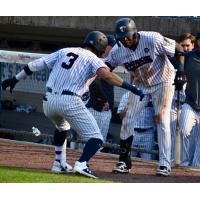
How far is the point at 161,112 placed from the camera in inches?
380

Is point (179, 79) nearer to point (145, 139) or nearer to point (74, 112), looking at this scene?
point (74, 112)

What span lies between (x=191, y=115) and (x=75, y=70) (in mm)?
2194

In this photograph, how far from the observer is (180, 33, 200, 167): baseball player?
10461 mm

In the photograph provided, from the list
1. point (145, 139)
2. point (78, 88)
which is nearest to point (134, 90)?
point (78, 88)

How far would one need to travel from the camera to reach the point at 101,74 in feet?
29.2

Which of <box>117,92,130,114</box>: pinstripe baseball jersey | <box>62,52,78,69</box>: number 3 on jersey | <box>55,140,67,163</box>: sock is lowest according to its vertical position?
<box>55,140,67,163</box>: sock

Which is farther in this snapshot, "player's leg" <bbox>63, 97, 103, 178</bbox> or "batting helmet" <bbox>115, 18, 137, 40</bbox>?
"batting helmet" <bbox>115, 18, 137, 40</bbox>

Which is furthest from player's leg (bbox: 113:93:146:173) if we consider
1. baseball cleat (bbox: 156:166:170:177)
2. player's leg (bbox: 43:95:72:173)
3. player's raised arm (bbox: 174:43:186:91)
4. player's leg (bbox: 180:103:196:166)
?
player's leg (bbox: 180:103:196:166)

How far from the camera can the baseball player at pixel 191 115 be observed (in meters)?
10.5

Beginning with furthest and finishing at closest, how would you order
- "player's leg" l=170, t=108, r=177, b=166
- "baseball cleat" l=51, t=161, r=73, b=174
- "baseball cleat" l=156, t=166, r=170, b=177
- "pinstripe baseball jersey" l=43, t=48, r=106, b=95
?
"player's leg" l=170, t=108, r=177, b=166 < "baseball cleat" l=156, t=166, r=170, b=177 < "baseball cleat" l=51, t=161, r=73, b=174 < "pinstripe baseball jersey" l=43, t=48, r=106, b=95

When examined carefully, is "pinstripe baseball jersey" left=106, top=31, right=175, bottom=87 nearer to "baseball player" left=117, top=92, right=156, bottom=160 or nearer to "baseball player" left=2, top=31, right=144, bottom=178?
"baseball player" left=2, top=31, right=144, bottom=178

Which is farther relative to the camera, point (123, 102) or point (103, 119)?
point (103, 119)
